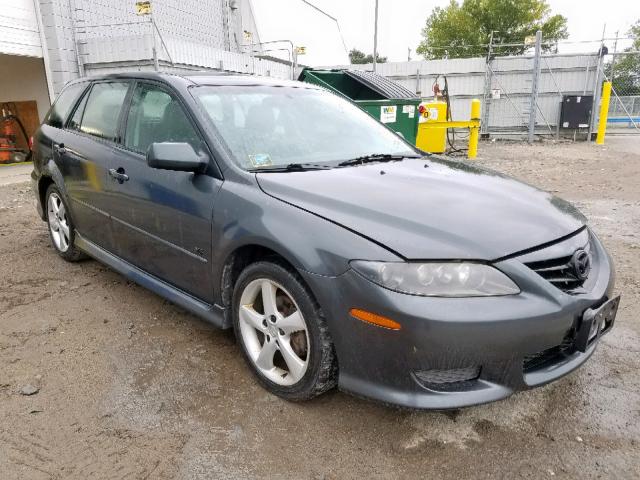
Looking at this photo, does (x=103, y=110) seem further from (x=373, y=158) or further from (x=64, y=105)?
(x=373, y=158)

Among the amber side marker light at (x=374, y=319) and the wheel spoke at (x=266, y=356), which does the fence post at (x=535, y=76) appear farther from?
the amber side marker light at (x=374, y=319)

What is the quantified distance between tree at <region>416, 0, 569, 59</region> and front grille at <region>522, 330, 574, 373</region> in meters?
44.9

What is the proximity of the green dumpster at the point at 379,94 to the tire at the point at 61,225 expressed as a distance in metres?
5.74

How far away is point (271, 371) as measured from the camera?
254 cm

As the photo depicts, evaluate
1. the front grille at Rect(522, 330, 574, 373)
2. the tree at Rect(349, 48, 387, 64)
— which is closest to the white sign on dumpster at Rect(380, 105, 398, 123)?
the front grille at Rect(522, 330, 574, 373)

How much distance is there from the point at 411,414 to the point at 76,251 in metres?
3.26

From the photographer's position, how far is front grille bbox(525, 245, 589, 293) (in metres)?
2.09

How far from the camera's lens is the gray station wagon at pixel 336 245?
198 cm

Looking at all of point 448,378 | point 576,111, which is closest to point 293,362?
point 448,378

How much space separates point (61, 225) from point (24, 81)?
11.2 metres

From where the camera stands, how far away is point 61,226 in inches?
174

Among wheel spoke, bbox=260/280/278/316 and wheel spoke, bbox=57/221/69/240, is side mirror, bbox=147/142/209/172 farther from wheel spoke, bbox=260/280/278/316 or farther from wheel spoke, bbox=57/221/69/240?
wheel spoke, bbox=57/221/69/240

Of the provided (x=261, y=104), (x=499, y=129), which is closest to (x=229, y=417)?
(x=261, y=104)

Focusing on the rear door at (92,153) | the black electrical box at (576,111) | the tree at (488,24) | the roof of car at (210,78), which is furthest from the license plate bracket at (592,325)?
the tree at (488,24)
